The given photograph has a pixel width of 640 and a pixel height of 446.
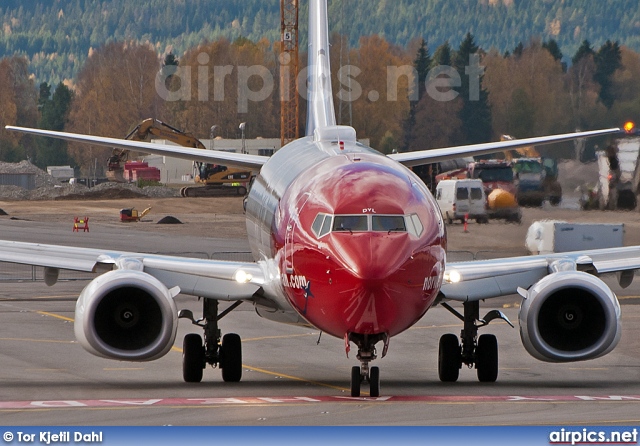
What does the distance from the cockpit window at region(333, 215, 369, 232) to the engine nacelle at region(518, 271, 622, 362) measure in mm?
4222

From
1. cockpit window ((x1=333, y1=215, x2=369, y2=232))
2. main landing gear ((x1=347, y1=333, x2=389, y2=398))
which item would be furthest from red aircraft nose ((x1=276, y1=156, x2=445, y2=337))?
main landing gear ((x1=347, y1=333, x2=389, y2=398))

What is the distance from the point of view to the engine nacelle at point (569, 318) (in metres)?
20.3

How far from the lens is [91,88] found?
144m

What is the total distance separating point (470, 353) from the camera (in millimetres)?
22391

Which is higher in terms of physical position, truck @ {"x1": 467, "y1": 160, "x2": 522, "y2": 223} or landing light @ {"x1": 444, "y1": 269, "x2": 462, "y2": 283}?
truck @ {"x1": 467, "y1": 160, "x2": 522, "y2": 223}

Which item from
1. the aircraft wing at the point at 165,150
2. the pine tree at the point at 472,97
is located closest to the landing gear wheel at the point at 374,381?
the aircraft wing at the point at 165,150

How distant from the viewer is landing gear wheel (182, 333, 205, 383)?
21.9m

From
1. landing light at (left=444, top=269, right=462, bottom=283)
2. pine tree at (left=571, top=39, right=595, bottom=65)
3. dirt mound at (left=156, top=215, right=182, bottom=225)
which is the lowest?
landing light at (left=444, top=269, right=462, bottom=283)

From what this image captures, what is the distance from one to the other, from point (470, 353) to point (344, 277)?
5.86 meters

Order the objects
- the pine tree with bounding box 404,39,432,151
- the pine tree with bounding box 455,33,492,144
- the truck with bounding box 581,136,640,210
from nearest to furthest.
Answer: the truck with bounding box 581,136,640,210, the pine tree with bounding box 455,33,492,144, the pine tree with bounding box 404,39,432,151

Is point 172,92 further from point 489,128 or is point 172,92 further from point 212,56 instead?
point 489,128

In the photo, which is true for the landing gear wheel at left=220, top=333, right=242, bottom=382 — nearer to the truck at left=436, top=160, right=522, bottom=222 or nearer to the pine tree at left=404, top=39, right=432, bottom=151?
the truck at left=436, top=160, right=522, bottom=222

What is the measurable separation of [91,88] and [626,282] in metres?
126

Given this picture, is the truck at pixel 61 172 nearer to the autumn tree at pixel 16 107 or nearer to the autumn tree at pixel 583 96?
the autumn tree at pixel 16 107
